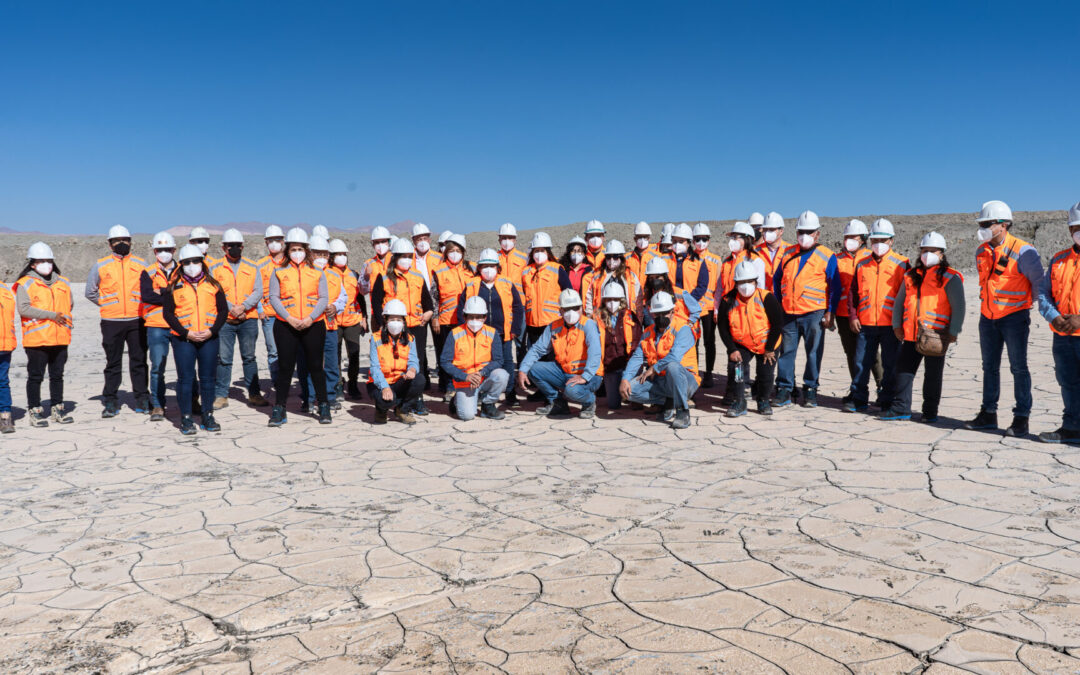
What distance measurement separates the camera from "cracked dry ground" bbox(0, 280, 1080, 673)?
10.7 feet

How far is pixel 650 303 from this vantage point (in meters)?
7.80

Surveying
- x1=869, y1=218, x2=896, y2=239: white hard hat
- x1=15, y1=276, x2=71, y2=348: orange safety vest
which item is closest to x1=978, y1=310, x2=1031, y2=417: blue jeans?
x1=869, y1=218, x2=896, y2=239: white hard hat

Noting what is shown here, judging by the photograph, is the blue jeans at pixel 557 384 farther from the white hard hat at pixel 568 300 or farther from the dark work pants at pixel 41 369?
the dark work pants at pixel 41 369

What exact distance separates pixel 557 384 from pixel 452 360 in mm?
1048

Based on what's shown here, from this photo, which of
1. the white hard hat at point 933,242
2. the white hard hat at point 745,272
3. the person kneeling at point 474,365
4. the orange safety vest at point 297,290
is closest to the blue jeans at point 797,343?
the white hard hat at point 745,272

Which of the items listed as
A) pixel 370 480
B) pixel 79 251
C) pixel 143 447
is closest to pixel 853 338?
pixel 370 480

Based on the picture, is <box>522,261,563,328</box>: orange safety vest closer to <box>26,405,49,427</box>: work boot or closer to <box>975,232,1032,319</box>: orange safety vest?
<box>975,232,1032,319</box>: orange safety vest

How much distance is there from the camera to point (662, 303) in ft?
25.2

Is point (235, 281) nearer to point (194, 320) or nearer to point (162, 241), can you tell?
point (162, 241)

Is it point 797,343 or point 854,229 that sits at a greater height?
point 854,229

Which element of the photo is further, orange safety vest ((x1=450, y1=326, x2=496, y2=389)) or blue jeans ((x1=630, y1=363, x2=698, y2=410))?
orange safety vest ((x1=450, y1=326, x2=496, y2=389))

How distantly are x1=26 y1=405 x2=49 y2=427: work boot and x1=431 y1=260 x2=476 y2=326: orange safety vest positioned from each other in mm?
3860

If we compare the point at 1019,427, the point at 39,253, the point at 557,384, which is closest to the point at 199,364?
the point at 39,253

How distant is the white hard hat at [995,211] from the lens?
660 cm
